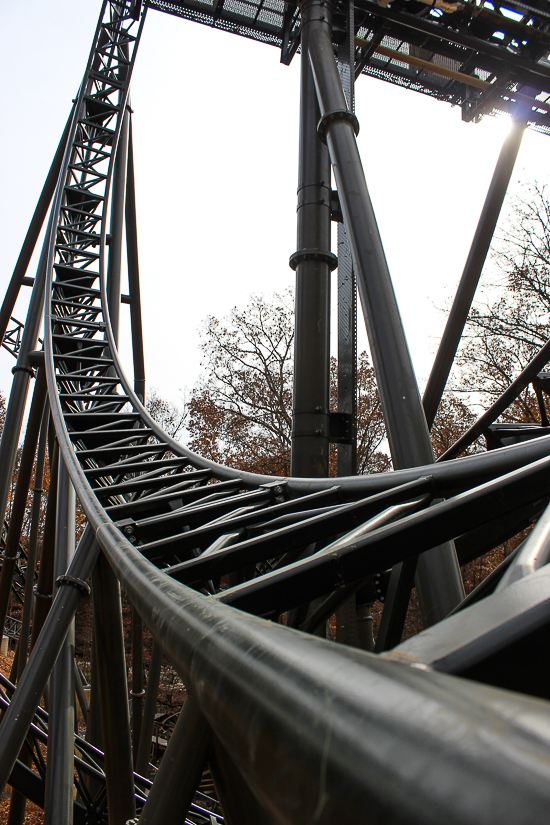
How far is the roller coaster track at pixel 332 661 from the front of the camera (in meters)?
0.24

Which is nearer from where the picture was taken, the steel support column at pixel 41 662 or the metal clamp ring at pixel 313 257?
the steel support column at pixel 41 662

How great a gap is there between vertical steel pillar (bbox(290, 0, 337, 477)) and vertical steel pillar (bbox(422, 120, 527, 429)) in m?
1.05

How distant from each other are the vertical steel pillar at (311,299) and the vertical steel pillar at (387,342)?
1.28 metres

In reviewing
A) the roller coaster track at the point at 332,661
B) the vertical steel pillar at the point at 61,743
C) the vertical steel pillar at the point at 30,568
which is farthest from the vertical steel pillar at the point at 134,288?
the vertical steel pillar at the point at 61,743

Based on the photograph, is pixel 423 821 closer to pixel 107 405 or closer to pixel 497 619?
pixel 497 619

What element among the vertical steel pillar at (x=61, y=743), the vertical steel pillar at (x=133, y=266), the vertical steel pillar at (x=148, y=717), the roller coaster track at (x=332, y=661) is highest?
the vertical steel pillar at (x=133, y=266)

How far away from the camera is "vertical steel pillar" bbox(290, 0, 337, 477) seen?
207 inches

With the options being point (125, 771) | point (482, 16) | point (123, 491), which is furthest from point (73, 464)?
point (482, 16)

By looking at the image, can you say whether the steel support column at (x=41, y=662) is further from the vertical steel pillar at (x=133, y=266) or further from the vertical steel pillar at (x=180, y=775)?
the vertical steel pillar at (x=133, y=266)

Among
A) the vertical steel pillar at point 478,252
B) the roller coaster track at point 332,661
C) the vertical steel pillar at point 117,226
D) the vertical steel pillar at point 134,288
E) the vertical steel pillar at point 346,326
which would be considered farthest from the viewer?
the vertical steel pillar at point 134,288

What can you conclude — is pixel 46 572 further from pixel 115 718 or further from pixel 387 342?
pixel 387 342

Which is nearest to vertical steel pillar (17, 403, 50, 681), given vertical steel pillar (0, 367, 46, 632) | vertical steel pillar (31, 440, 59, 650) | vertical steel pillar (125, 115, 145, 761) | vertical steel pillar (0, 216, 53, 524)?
vertical steel pillar (0, 367, 46, 632)

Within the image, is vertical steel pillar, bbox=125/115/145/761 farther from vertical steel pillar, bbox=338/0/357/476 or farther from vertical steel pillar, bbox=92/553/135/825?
vertical steel pillar, bbox=92/553/135/825

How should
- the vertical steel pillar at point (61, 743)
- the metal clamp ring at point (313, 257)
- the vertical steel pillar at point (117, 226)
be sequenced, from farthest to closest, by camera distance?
the vertical steel pillar at point (117, 226) → the metal clamp ring at point (313, 257) → the vertical steel pillar at point (61, 743)
